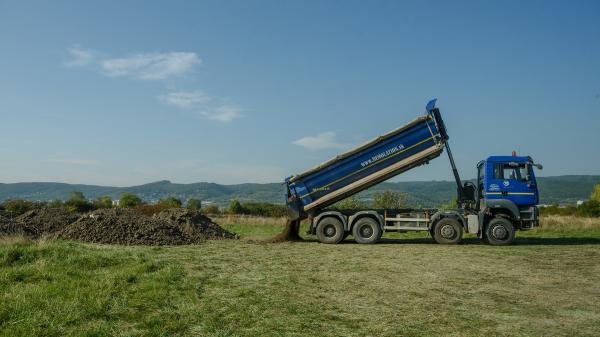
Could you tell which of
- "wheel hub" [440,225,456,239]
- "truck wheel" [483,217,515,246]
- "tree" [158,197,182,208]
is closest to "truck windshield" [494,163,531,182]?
"truck wheel" [483,217,515,246]

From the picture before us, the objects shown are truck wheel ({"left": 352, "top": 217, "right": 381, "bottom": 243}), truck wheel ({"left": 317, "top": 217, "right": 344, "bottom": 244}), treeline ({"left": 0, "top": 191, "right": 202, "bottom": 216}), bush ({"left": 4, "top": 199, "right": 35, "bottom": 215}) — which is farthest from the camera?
bush ({"left": 4, "top": 199, "right": 35, "bottom": 215})

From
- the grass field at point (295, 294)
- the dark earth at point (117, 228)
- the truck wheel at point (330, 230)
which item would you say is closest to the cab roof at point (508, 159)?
the grass field at point (295, 294)

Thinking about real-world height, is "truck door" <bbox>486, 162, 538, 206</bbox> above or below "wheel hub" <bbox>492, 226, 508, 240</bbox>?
above

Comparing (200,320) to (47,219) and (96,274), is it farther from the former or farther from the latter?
(47,219)

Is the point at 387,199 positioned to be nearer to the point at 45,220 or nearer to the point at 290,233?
the point at 290,233

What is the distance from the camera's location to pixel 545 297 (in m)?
8.00

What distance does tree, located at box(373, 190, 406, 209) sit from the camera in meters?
37.8

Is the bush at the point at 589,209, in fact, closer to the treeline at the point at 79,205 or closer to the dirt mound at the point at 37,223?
the treeline at the point at 79,205

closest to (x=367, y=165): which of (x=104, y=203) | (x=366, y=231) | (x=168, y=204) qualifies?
(x=366, y=231)

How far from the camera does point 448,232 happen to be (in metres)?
16.1

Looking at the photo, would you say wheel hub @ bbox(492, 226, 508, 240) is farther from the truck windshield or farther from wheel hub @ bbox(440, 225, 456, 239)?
the truck windshield

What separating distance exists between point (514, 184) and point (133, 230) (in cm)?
1327

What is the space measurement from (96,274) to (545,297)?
26.8 ft

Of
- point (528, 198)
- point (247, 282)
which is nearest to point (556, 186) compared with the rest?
point (528, 198)
